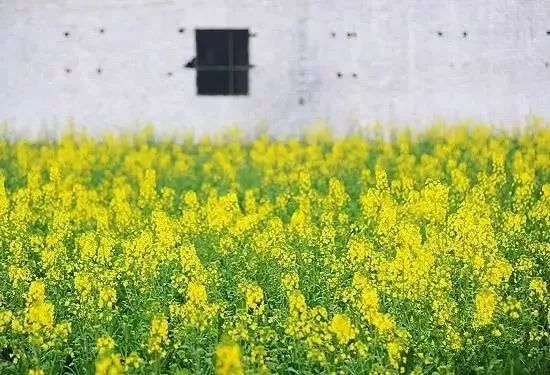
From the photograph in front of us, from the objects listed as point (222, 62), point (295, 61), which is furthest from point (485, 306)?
point (222, 62)

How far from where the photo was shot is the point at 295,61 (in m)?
12.5

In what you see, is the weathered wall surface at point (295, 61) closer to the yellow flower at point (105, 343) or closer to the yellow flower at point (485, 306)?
the yellow flower at point (485, 306)

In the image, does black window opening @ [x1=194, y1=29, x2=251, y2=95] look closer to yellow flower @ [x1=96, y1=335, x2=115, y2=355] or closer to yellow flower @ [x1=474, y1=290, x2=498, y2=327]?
yellow flower @ [x1=474, y1=290, x2=498, y2=327]

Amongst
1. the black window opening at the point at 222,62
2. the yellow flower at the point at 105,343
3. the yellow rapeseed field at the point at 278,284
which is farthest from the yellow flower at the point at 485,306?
the black window opening at the point at 222,62

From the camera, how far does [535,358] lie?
17.6 ft

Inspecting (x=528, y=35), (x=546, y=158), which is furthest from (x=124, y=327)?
(x=528, y=35)

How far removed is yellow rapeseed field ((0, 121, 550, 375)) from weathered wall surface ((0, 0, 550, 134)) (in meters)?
3.39

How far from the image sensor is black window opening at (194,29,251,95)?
12.7 metres

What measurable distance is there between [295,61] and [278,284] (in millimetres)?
6804

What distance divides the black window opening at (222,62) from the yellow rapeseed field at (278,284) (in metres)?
3.58

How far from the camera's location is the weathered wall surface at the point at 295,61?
41.2 feet

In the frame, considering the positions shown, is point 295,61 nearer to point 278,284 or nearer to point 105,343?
point 278,284

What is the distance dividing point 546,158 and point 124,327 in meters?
5.62

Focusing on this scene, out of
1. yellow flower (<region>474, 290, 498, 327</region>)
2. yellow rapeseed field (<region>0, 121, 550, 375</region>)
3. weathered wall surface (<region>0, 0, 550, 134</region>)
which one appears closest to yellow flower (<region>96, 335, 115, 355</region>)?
yellow rapeseed field (<region>0, 121, 550, 375</region>)
